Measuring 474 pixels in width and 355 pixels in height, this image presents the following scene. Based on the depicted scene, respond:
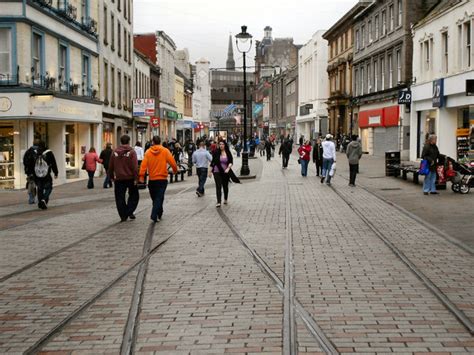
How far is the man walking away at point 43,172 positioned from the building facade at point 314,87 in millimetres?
55125

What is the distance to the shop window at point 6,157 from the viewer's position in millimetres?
24578

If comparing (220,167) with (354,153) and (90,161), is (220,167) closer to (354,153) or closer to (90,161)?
(354,153)

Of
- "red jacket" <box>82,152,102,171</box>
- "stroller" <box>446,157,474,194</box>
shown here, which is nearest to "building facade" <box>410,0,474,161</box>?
"stroller" <box>446,157,474,194</box>

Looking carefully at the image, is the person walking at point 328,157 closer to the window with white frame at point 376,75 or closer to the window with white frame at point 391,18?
the window with white frame at point 391,18

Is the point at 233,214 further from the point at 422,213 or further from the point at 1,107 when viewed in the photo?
the point at 1,107

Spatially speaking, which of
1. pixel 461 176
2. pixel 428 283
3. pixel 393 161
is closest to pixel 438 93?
pixel 393 161

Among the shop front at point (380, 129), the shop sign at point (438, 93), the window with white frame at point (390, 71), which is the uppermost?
the window with white frame at point (390, 71)

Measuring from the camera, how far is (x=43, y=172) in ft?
56.3

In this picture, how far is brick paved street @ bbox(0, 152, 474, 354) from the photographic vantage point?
5.96 m

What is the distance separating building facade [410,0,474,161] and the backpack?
17.9 m

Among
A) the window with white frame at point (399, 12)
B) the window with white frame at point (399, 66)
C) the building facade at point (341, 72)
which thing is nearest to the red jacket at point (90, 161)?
the window with white frame at point (399, 66)

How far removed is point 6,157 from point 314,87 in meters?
56.3

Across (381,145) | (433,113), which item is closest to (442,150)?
(433,113)

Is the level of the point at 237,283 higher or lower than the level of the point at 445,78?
lower
